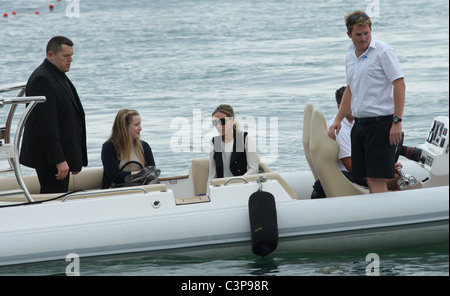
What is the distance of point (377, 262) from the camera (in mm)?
4184

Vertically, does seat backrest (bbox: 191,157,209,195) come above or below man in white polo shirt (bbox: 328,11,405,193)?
below

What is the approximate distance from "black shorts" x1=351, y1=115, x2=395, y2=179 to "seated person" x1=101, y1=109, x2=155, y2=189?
52.2 inches

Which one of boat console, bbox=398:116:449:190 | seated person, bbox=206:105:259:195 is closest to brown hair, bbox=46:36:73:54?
seated person, bbox=206:105:259:195

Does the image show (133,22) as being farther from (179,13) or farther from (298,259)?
(298,259)

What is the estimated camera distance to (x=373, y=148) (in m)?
3.90

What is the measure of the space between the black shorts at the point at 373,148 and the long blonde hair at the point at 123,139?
1346 millimetres

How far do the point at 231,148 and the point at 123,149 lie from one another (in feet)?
2.19

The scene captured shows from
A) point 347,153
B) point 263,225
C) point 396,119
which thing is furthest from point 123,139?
point 396,119

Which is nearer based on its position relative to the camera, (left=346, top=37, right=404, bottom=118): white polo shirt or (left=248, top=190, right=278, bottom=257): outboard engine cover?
(left=346, top=37, right=404, bottom=118): white polo shirt

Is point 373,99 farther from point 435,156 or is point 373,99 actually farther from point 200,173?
point 200,173

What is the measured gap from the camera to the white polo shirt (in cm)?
374

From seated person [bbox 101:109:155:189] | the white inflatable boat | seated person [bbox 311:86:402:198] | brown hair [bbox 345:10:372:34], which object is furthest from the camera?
seated person [bbox 101:109:155:189]

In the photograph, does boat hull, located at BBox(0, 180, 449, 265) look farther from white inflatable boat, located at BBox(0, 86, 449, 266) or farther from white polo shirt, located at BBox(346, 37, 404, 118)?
white polo shirt, located at BBox(346, 37, 404, 118)
